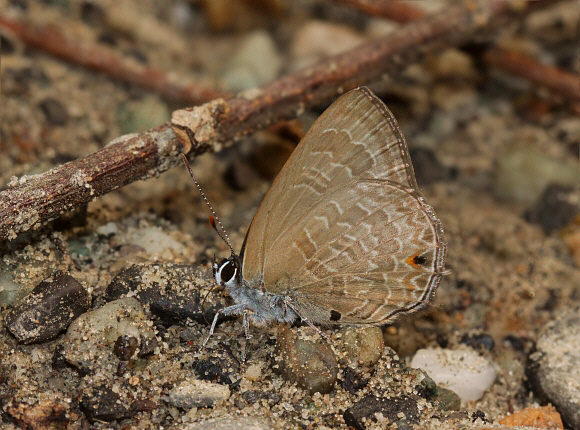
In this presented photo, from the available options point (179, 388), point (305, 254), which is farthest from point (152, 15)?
point (179, 388)

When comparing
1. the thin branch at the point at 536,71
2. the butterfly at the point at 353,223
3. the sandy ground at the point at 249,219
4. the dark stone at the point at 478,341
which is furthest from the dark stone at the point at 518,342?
the thin branch at the point at 536,71

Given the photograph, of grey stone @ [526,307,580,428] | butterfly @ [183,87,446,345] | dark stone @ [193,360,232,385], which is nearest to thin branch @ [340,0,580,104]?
grey stone @ [526,307,580,428]

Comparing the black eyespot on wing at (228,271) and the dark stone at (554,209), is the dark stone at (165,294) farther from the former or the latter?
the dark stone at (554,209)

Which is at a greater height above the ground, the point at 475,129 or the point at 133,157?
the point at 133,157

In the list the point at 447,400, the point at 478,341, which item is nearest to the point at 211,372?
the point at 447,400

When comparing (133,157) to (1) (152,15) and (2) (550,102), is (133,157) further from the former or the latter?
(2) (550,102)

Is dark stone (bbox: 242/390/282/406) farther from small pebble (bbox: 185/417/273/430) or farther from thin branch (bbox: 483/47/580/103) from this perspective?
thin branch (bbox: 483/47/580/103)
